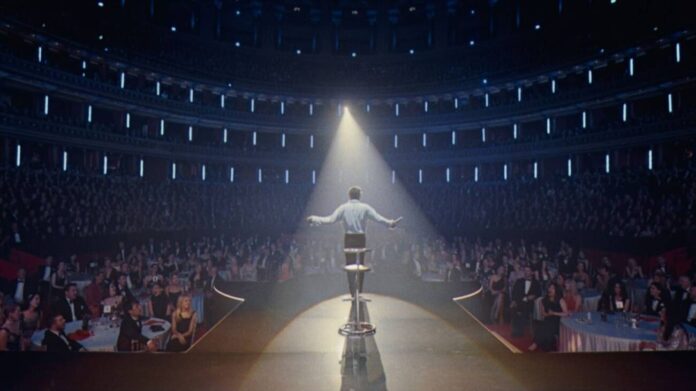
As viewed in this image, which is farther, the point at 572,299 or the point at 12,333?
the point at 572,299

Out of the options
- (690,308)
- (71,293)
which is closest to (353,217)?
(71,293)

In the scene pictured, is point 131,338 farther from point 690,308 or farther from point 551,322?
point 690,308

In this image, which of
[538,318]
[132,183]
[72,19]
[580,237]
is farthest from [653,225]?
[72,19]

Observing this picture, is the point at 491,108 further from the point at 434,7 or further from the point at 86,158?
the point at 86,158

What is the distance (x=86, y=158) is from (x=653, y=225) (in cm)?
3189

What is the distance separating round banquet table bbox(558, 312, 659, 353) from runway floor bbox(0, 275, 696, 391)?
239 centimetres

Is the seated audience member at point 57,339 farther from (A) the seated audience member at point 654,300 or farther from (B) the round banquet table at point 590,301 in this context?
(B) the round banquet table at point 590,301

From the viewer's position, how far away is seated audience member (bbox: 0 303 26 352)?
24.9 feet

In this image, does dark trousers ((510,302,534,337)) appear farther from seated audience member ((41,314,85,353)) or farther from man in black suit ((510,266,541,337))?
seated audience member ((41,314,85,353))

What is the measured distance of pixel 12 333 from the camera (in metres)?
8.02

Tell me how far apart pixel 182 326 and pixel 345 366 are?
4805mm

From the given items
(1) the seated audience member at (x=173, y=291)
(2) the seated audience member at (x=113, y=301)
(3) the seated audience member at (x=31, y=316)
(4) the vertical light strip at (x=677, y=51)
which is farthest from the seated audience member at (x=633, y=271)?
(4) the vertical light strip at (x=677, y=51)

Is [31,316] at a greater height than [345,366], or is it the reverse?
[345,366]

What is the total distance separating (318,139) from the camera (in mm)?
42938
